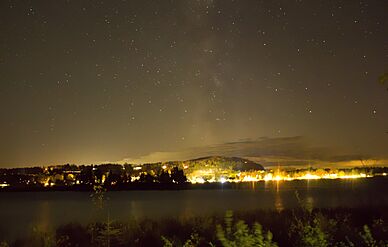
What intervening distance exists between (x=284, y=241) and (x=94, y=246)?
6.06 metres

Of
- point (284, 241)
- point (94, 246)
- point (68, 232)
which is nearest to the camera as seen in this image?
point (284, 241)

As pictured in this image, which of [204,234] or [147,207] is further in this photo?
[147,207]

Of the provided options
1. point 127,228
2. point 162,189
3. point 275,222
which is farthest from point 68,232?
point 162,189

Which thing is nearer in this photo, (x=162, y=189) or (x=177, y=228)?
(x=177, y=228)

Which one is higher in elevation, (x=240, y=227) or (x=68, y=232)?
(x=240, y=227)

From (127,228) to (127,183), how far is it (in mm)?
162937

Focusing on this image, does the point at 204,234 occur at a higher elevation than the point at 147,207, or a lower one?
higher

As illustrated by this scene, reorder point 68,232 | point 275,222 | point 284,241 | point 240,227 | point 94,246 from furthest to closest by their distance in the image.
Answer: point 68,232 → point 275,222 → point 94,246 → point 284,241 → point 240,227

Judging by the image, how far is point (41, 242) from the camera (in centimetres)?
1739

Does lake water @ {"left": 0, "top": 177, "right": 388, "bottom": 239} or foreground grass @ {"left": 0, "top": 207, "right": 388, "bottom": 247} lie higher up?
A: foreground grass @ {"left": 0, "top": 207, "right": 388, "bottom": 247}

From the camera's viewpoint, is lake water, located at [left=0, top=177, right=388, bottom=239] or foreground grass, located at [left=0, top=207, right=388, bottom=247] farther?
lake water, located at [left=0, top=177, right=388, bottom=239]

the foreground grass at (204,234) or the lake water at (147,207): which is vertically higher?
the foreground grass at (204,234)

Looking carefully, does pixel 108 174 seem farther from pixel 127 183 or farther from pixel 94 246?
pixel 94 246

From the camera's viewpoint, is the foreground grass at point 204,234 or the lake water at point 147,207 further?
the lake water at point 147,207
